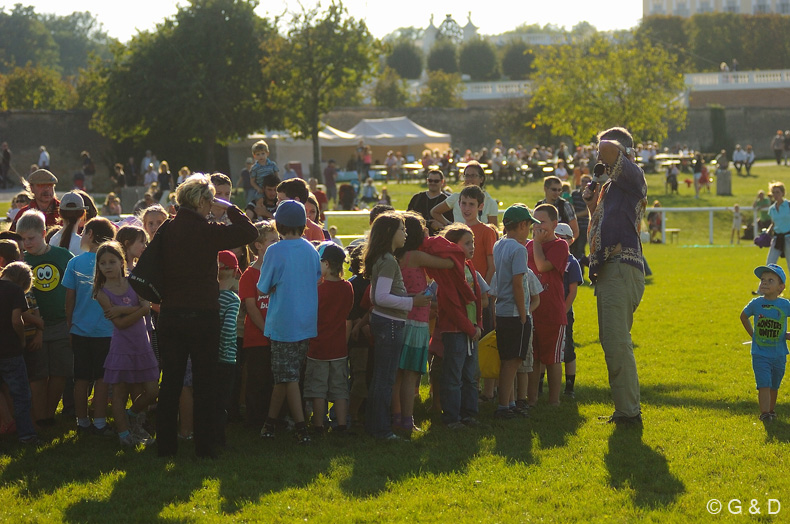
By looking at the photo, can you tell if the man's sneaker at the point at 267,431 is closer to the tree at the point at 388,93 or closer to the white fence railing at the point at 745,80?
the tree at the point at 388,93

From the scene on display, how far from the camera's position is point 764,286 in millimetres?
7891

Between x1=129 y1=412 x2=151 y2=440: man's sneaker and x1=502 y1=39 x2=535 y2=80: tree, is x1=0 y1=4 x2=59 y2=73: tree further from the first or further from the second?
x1=129 y1=412 x2=151 y2=440: man's sneaker

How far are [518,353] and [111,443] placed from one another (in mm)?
3181

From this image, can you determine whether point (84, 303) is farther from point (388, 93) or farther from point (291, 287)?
point (388, 93)

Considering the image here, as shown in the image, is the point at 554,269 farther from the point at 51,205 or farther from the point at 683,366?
the point at 51,205

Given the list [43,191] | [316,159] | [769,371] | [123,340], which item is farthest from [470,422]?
[316,159]

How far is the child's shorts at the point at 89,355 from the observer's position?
24.4ft

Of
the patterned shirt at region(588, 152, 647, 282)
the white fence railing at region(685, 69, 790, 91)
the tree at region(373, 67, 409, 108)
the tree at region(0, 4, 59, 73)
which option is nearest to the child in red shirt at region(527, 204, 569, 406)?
the patterned shirt at region(588, 152, 647, 282)

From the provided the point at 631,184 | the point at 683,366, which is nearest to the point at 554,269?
the point at 631,184

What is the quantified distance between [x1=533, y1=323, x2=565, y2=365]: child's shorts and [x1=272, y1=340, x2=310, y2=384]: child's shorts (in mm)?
2245

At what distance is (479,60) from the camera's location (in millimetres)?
90188

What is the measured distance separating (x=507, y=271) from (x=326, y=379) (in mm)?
1697

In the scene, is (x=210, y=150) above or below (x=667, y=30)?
below

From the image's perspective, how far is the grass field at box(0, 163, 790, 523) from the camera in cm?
581
